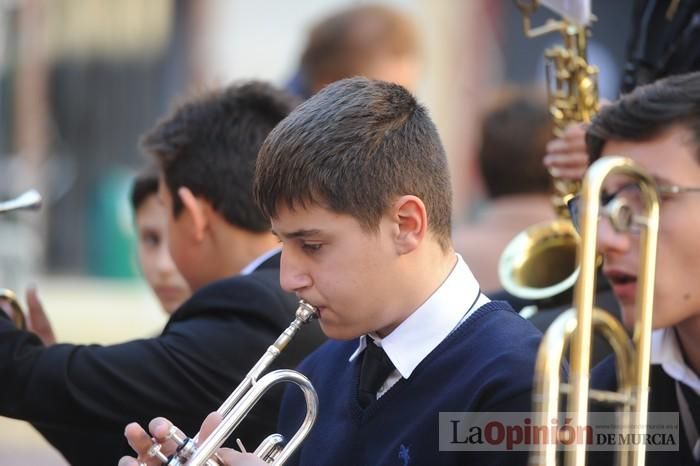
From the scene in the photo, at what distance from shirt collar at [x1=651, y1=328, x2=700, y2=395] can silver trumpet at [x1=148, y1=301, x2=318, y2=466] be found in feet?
2.26

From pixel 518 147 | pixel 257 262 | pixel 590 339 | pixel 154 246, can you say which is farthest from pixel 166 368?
pixel 518 147

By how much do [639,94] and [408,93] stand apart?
0.47 m

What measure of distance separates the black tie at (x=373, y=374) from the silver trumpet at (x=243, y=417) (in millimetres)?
92

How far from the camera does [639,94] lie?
2.57 metres

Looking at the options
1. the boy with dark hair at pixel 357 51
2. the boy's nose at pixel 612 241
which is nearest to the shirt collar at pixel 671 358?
the boy's nose at pixel 612 241

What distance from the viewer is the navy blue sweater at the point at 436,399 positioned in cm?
220

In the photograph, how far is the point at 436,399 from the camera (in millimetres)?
2260

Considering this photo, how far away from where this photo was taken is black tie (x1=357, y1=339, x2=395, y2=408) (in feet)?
7.83

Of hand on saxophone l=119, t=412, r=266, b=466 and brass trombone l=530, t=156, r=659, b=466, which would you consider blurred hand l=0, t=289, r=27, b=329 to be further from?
brass trombone l=530, t=156, r=659, b=466

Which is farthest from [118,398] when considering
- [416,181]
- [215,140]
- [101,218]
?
[101,218]

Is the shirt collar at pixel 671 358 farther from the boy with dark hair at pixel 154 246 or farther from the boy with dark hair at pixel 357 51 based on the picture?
the boy with dark hair at pixel 357 51

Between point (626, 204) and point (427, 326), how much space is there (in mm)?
489

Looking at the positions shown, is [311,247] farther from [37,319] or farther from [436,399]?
[37,319]

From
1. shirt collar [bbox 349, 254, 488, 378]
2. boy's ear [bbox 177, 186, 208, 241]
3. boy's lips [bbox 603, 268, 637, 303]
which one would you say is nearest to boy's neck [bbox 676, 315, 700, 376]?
boy's lips [bbox 603, 268, 637, 303]
